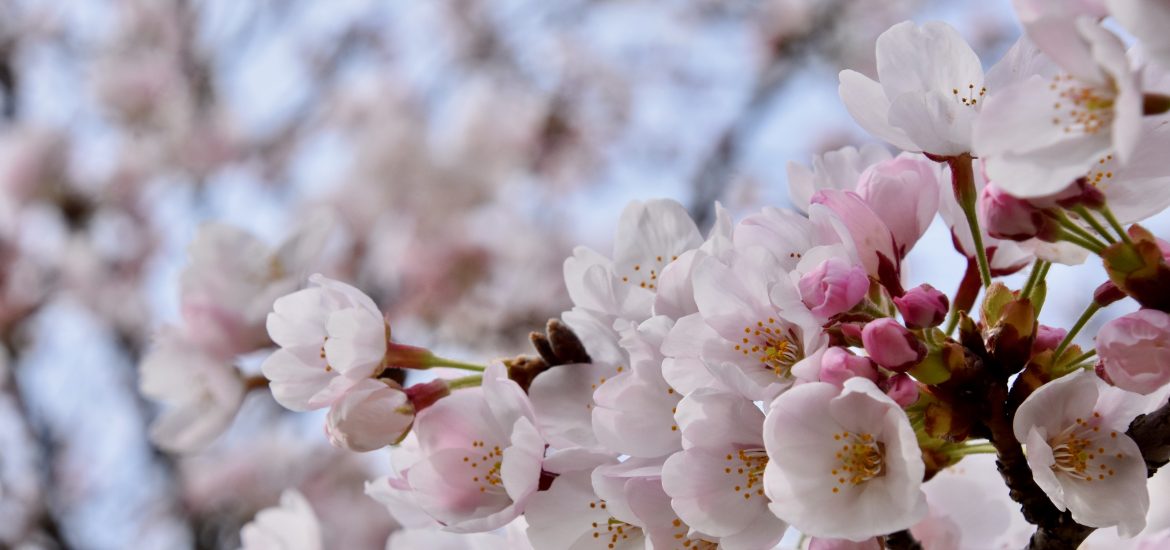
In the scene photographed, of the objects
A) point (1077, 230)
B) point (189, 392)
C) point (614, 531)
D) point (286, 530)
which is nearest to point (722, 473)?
point (614, 531)

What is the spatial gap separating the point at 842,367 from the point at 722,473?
91 millimetres

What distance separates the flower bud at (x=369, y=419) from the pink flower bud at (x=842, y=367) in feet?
0.98

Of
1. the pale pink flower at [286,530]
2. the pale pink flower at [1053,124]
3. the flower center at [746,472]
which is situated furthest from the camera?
the pale pink flower at [286,530]

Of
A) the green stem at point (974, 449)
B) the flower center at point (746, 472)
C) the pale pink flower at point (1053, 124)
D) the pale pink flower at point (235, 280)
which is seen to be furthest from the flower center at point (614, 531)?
the pale pink flower at point (235, 280)

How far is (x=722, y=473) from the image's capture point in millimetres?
534

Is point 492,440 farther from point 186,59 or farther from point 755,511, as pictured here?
point 186,59

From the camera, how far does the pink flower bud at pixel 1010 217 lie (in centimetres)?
51

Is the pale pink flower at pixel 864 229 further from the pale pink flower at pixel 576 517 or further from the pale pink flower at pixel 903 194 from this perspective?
the pale pink flower at pixel 576 517

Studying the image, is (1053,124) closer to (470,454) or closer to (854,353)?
(854,353)

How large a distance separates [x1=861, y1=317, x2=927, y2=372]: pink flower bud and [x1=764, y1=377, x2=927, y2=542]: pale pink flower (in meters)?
0.02

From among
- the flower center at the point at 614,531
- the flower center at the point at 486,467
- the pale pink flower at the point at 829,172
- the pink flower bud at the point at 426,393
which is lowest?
the flower center at the point at 614,531

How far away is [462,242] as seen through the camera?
13.5 ft

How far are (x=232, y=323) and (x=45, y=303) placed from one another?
3752 millimetres

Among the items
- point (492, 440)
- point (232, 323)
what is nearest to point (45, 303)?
point (232, 323)
